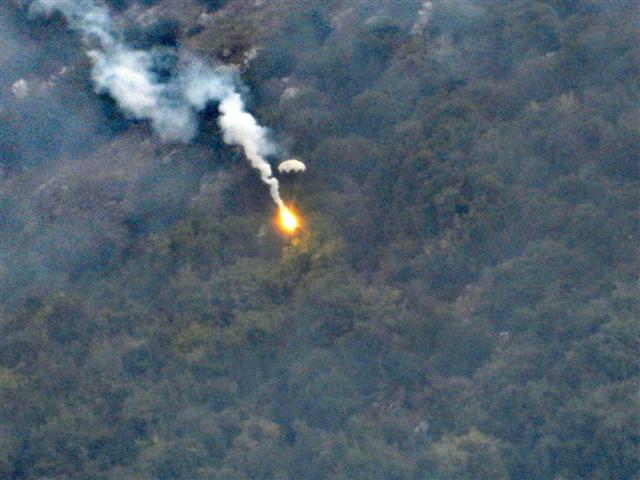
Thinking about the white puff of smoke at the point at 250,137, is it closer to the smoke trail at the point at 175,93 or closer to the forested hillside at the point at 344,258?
the smoke trail at the point at 175,93

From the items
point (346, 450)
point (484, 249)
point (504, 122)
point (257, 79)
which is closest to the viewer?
point (346, 450)

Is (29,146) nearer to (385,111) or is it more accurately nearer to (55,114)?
(55,114)

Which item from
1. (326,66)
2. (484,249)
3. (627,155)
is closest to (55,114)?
(326,66)

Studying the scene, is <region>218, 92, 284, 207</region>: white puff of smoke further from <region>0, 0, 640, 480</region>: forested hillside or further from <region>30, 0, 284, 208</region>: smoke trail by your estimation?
<region>0, 0, 640, 480</region>: forested hillside

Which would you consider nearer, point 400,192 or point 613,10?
point 400,192

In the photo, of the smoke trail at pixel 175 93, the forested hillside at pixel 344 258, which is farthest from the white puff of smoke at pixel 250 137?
the forested hillside at pixel 344 258

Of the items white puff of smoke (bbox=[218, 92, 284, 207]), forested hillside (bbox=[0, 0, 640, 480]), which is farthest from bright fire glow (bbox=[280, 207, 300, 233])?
forested hillside (bbox=[0, 0, 640, 480])
